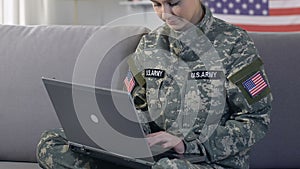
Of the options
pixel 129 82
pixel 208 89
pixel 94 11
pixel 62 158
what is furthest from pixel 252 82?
pixel 94 11

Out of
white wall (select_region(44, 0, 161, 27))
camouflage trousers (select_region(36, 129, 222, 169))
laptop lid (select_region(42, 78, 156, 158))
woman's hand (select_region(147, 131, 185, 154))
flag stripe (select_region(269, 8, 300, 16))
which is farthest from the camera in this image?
white wall (select_region(44, 0, 161, 27))

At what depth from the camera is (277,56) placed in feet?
6.16

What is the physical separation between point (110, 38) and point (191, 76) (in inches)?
18.2

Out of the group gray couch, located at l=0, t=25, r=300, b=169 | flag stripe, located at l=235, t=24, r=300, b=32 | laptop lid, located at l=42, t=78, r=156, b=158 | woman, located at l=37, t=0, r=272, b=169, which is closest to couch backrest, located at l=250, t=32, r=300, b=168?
gray couch, located at l=0, t=25, r=300, b=169

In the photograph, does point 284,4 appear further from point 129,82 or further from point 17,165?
point 17,165

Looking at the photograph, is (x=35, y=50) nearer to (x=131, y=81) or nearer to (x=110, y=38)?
(x=110, y=38)

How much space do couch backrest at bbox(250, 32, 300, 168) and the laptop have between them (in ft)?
1.60

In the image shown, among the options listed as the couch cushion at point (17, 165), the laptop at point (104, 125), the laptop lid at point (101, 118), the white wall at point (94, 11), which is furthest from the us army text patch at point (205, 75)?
the white wall at point (94, 11)

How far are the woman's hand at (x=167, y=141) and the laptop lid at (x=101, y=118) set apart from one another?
0.09 m

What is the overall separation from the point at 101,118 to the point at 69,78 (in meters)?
0.63

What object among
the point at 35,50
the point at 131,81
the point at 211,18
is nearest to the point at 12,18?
the point at 35,50

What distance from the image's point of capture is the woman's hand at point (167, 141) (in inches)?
54.6

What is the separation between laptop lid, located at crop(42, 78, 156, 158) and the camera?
1237mm

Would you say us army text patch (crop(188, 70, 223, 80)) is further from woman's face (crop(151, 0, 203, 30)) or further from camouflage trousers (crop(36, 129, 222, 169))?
camouflage trousers (crop(36, 129, 222, 169))
